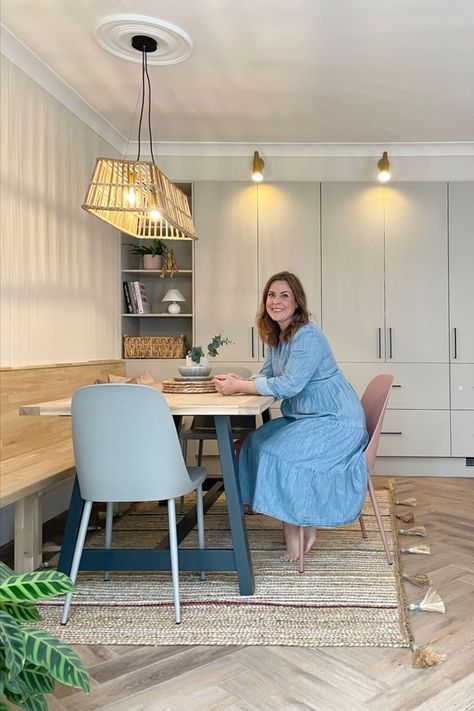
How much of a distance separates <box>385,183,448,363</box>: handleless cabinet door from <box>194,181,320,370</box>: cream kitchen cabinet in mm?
604

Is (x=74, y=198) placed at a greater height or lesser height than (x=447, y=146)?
lesser

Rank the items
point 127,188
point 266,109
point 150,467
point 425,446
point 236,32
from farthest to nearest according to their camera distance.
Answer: point 425,446 < point 266,109 < point 236,32 < point 127,188 < point 150,467

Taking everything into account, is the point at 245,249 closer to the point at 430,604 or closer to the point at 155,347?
the point at 155,347

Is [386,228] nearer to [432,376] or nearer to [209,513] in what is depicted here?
[432,376]

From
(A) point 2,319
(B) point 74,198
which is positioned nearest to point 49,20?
(B) point 74,198

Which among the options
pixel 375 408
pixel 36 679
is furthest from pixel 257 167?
pixel 36 679

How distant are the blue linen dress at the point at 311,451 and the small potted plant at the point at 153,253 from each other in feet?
7.01

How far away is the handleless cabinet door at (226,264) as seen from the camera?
4672mm

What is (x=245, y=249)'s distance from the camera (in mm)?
4688

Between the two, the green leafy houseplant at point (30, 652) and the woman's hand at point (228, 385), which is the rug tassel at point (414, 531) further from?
the green leafy houseplant at point (30, 652)

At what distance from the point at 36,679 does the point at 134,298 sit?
3.58m

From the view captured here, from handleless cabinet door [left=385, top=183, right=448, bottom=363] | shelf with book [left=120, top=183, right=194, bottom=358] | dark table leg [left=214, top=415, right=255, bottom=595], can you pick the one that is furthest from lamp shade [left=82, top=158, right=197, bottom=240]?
handleless cabinet door [left=385, top=183, right=448, bottom=363]

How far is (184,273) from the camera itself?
4742 millimetres

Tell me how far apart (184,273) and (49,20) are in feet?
7.10
